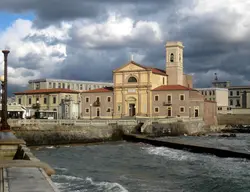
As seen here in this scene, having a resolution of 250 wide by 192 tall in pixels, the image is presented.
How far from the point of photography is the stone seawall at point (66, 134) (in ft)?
144

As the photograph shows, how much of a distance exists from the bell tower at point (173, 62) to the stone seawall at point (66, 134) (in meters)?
31.3

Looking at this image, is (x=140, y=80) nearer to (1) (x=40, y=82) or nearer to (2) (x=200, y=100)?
(2) (x=200, y=100)

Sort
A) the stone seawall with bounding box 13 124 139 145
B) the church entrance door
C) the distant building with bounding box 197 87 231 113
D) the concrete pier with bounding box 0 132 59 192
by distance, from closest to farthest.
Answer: the concrete pier with bounding box 0 132 59 192 → the stone seawall with bounding box 13 124 139 145 → the church entrance door → the distant building with bounding box 197 87 231 113

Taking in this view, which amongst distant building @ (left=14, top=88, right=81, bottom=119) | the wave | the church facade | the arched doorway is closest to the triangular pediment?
the church facade

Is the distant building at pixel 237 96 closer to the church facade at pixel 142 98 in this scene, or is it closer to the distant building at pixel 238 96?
the distant building at pixel 238 96

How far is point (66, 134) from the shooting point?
47.0 m

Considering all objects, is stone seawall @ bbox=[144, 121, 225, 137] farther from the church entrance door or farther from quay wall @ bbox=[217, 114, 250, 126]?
quay wall @ bbox=[217, 114, 250, 126]

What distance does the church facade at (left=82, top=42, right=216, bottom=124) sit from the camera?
240ft

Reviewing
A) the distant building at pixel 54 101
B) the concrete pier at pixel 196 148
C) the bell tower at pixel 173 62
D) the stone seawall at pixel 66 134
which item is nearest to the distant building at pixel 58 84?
the distant building at pixel 54 101

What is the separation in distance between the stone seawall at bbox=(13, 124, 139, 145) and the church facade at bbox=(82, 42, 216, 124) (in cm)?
2148

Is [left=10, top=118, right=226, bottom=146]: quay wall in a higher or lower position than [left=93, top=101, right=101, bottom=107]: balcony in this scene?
lower

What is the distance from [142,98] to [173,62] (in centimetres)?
1220

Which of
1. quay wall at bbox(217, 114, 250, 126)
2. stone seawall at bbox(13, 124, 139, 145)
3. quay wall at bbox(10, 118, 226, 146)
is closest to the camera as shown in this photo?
stone seawall at bbox(13, 124, 139, 145)

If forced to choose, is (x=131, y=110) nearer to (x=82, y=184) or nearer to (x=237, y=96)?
(x=82, y=184)
